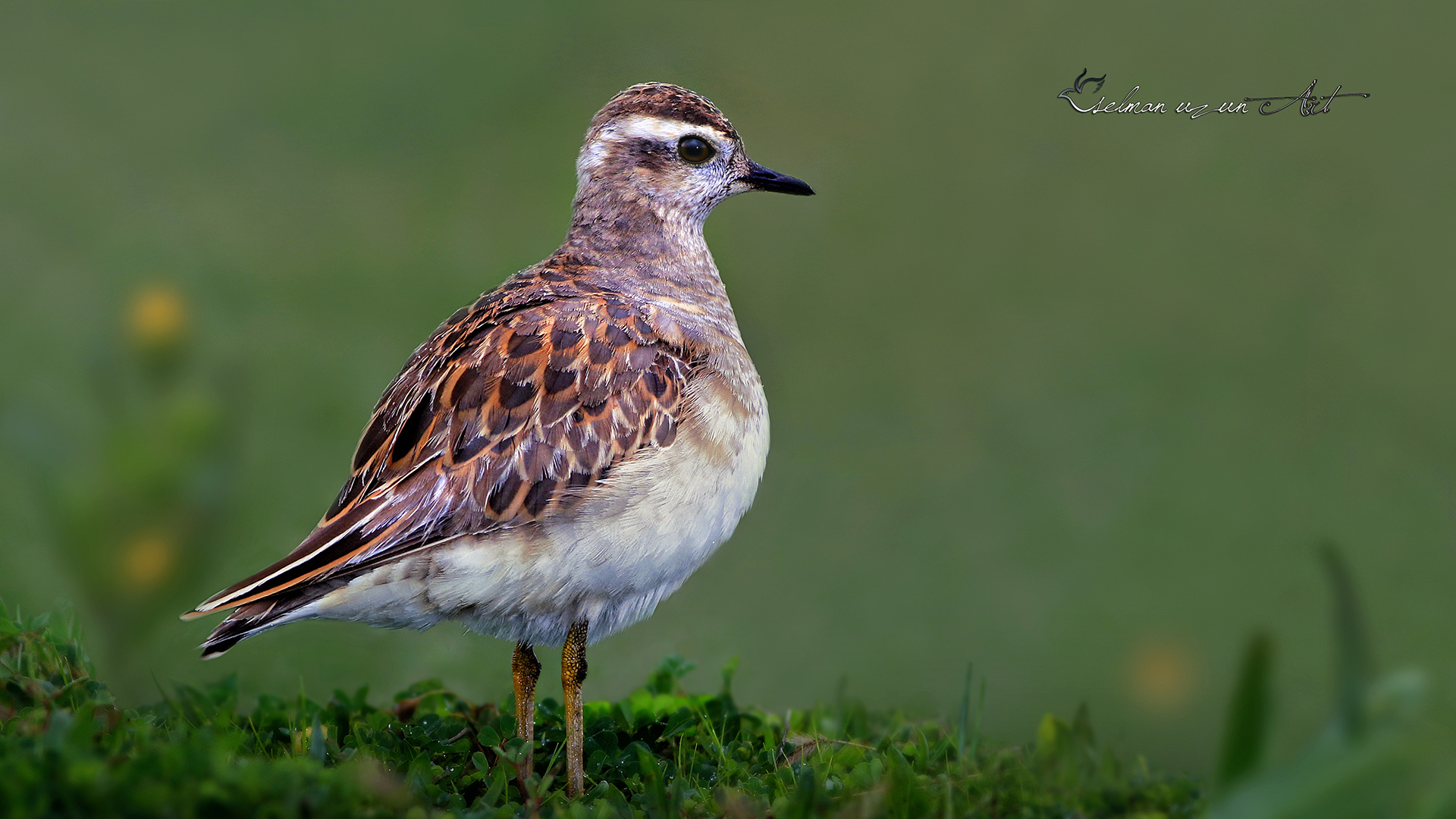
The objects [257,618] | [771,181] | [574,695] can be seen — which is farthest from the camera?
[771,181]

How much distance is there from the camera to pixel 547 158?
1290 centimetres

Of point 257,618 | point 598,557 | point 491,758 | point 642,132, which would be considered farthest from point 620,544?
point 642,132

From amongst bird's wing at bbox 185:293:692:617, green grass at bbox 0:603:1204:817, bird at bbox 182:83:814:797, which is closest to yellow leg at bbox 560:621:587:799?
bird at bbox 182:83:814:797

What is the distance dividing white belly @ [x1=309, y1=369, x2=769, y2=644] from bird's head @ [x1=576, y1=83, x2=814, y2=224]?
1.59 meters

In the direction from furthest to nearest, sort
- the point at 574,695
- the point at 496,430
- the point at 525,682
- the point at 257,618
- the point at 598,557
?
the point at 525,682, the point at 574,695, the point at 496,430, the point at 598,557, the point at 257,618

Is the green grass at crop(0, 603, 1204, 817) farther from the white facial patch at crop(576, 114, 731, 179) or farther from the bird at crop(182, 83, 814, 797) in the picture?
the white facial patch at crop(576, 114, 731, 179)

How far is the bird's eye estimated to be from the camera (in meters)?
7.11

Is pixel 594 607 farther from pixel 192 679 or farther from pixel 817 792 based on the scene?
pixel 192 679

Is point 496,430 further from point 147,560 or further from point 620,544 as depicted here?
point 147,560

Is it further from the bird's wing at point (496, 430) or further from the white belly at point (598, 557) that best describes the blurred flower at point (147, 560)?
the white belly at point (598, 557)

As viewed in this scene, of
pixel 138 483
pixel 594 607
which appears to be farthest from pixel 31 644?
pixel 594 607

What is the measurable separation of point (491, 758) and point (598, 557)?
124 centimetres

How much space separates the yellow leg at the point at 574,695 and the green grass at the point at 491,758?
0.13 metres

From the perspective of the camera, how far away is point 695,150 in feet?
23.5
